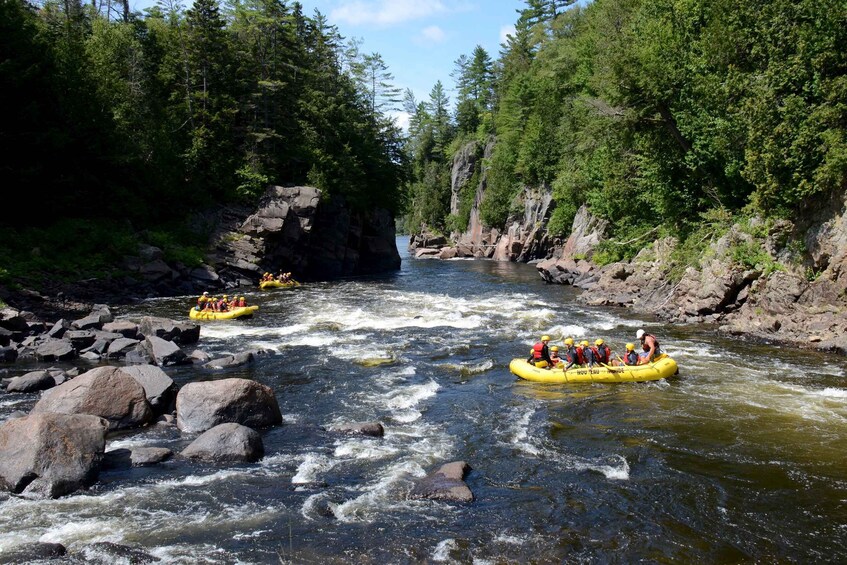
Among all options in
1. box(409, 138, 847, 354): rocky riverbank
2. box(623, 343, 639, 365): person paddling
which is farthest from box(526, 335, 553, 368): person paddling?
box(409, 138, 847, 354): rocky riverbank

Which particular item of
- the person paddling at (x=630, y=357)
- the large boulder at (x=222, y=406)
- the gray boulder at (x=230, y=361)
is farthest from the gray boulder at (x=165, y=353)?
the person paddling at (x=630, y=357)

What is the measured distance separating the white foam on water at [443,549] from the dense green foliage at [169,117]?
91.5 ft

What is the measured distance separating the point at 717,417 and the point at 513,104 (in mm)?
62585

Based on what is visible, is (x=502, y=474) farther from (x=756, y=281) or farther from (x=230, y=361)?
(x=756, y=281)

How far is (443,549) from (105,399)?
26.9ft

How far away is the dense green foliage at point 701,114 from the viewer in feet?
66.7

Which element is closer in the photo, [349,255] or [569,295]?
[569,295]

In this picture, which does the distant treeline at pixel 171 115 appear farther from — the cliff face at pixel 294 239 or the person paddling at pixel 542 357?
the person paddling at pixel 542 357

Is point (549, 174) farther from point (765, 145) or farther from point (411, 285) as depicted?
point (765, 145)

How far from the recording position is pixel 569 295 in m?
34.1

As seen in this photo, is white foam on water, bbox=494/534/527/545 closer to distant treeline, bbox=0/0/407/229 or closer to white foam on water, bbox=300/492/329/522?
white foam on water, bbox=300/492/329/522

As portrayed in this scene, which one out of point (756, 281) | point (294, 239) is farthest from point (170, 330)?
point (294, 239)

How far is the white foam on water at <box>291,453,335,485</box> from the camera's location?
34.6 ft

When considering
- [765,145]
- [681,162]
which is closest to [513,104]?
[681,162]
